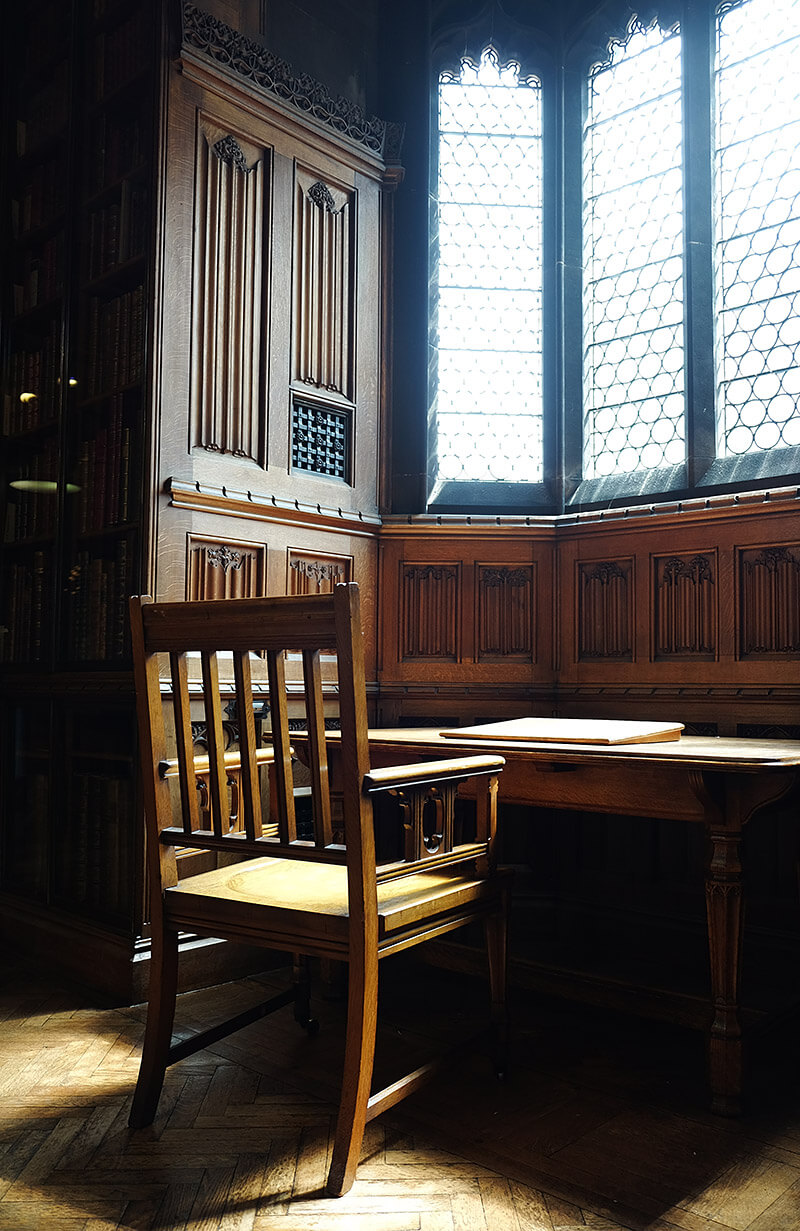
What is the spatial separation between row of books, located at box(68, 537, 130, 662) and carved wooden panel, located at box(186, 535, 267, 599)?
225mm

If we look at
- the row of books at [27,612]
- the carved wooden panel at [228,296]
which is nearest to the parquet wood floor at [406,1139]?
the row of books at [27,612]

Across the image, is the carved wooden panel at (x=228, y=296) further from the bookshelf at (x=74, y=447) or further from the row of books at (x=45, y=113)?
the row of books at (x=45, y=113)

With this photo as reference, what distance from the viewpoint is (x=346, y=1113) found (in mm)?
1832

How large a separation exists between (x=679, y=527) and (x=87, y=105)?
2.63m

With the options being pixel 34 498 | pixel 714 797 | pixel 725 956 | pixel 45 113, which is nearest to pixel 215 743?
pixel 714 797

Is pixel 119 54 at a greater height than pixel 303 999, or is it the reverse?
pixel 119 54

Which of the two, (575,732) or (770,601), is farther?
(770,601)

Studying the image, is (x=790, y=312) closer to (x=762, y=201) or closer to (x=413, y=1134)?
(x=762, y=201)

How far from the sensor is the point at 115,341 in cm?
337

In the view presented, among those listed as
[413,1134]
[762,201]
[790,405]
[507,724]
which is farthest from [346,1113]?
[762,201]

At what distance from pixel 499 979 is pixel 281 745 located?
35.3 inches

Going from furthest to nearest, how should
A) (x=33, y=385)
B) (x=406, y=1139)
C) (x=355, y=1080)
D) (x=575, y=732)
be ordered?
(x=33, y=385), (x=575, y=732), (x=406, y=1139), (x=355, y=1080)

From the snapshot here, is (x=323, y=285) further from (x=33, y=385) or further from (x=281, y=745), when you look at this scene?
(x=281, y=745)

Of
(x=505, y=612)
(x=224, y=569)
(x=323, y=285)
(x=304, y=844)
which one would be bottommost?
(x=304, y=844)
